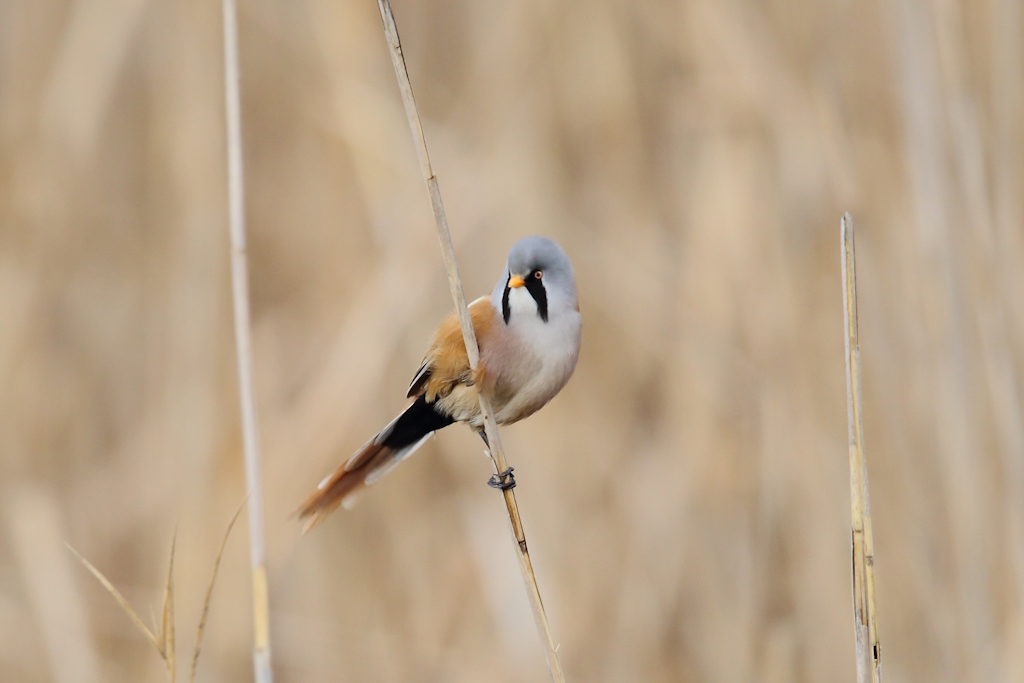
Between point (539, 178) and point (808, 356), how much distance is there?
934 millimetres

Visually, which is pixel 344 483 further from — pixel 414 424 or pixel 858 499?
pixel 858 499

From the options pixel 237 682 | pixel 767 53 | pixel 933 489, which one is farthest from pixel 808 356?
pixel 237 682

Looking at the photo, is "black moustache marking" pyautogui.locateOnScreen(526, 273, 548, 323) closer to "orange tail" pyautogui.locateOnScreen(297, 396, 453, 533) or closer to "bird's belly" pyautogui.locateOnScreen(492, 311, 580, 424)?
"bird's belly" pyautogui.locateOnScreen(492, 311, 580, 424)

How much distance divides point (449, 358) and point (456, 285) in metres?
0.43

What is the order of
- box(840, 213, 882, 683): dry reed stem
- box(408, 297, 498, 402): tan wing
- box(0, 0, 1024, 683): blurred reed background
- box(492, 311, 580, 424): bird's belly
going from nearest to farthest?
box(840, 213, 882, 683): dry reed stem
box(492, 311, 580, 424): bird's belly
box(408, 297, 498, 402): tan wing
box(0, 0, 1024, 683): blurred reed background

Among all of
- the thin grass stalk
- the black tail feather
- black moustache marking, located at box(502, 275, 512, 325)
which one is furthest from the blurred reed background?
the thin grass stalk

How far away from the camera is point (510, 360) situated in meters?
1.55

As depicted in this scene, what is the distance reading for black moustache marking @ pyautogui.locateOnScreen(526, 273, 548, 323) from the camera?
1.56 meters

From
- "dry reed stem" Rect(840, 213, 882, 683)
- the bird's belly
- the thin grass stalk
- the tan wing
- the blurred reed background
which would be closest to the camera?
"dry reed stem" Rect(840, 213, 882, 683)

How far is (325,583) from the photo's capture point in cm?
291

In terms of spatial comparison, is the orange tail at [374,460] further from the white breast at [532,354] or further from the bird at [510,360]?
the white breast at [532,354]

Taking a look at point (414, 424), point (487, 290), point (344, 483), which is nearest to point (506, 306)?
point (414, 424)

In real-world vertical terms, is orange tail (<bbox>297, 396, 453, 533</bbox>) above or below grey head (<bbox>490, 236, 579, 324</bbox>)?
below

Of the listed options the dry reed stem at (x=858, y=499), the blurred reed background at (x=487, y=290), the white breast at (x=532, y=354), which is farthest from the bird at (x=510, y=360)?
the blurred reed background at (x=487, y=290)
